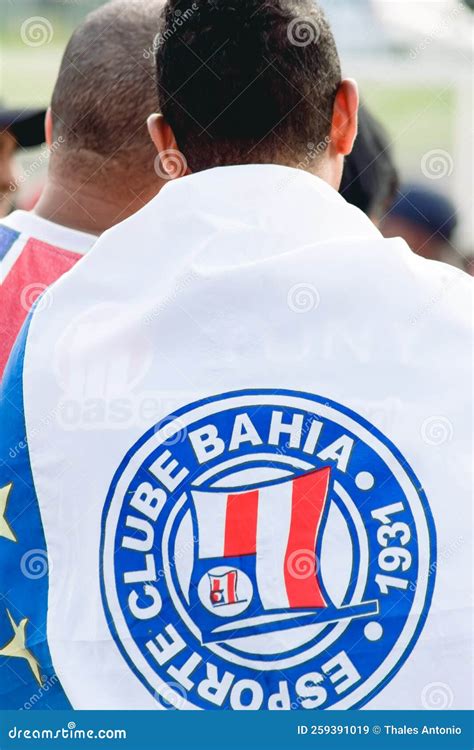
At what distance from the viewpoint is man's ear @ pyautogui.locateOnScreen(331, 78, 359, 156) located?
166 centimetres

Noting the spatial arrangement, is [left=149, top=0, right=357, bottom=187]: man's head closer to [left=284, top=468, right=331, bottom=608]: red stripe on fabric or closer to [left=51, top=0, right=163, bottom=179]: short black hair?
[left=284, top=468, right=331, bottom=608]: red stripe on fabric

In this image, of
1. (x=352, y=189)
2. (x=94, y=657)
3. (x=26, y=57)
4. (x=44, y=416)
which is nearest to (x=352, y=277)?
(x=44, y=416)

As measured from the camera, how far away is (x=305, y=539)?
141 centimetres

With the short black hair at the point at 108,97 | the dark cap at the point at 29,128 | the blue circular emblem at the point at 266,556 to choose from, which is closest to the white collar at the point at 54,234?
the short black hair at the point at 108,97

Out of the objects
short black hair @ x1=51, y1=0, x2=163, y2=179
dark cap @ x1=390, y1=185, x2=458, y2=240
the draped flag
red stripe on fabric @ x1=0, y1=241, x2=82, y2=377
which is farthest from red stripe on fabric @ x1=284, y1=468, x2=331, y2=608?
dark cap @ x1=390, y1=185, x2=458, y2=240

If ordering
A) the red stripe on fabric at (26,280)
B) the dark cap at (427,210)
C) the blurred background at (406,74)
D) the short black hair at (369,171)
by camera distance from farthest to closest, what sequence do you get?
the blurred background at (406,74) < the dark cap at (427,210) < the short black hair at (369,171) < the red stripe on fabric at (26,280)

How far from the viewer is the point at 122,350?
1453 millimetres

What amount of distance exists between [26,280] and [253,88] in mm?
779

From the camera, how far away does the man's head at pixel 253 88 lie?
157 centimetres

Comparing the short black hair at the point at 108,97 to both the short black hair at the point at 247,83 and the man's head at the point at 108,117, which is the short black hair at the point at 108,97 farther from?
the short black hair at the point at 247,83

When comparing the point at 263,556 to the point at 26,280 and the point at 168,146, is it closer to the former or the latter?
the point at 168,146

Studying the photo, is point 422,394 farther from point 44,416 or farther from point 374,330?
point 44,416

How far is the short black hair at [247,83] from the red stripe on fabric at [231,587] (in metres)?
0.55

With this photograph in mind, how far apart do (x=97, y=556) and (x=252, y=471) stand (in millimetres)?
219
